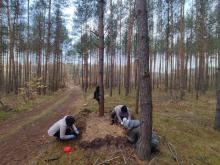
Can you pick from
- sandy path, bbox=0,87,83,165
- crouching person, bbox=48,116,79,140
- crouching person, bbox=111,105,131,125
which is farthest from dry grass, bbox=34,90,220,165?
crouching person, bbox=111,105,131,125

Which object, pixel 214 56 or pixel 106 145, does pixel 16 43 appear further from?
pixel 214 56

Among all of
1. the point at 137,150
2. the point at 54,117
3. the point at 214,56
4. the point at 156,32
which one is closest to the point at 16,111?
the point at 54,117

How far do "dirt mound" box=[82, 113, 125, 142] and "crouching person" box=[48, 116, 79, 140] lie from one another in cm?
37

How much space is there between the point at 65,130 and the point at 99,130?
1.10 meters

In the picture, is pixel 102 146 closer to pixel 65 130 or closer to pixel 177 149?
pixel 65 130

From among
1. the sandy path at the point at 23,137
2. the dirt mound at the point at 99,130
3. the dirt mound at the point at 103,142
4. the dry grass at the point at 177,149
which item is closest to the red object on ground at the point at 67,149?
the dry grass at the point at 177,149

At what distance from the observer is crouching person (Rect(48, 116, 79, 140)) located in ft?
22.0

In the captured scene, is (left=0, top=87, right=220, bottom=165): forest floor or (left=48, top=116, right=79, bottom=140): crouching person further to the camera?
(left=48, top=116, right=79, bottom=140): crouching person

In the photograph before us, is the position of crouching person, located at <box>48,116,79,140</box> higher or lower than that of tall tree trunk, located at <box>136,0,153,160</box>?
lower

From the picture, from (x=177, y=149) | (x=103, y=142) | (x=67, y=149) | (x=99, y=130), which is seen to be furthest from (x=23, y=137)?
(x=177, y=149)

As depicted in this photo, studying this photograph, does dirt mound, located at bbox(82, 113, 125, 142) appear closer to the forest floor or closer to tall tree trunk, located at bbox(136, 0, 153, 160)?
the forest floor

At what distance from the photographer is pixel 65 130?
6.80 m

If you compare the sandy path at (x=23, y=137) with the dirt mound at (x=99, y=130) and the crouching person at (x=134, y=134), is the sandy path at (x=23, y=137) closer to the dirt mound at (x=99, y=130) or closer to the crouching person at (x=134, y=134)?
the dirt mound at (x=99, y=130)

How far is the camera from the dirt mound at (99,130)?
6.74 m
